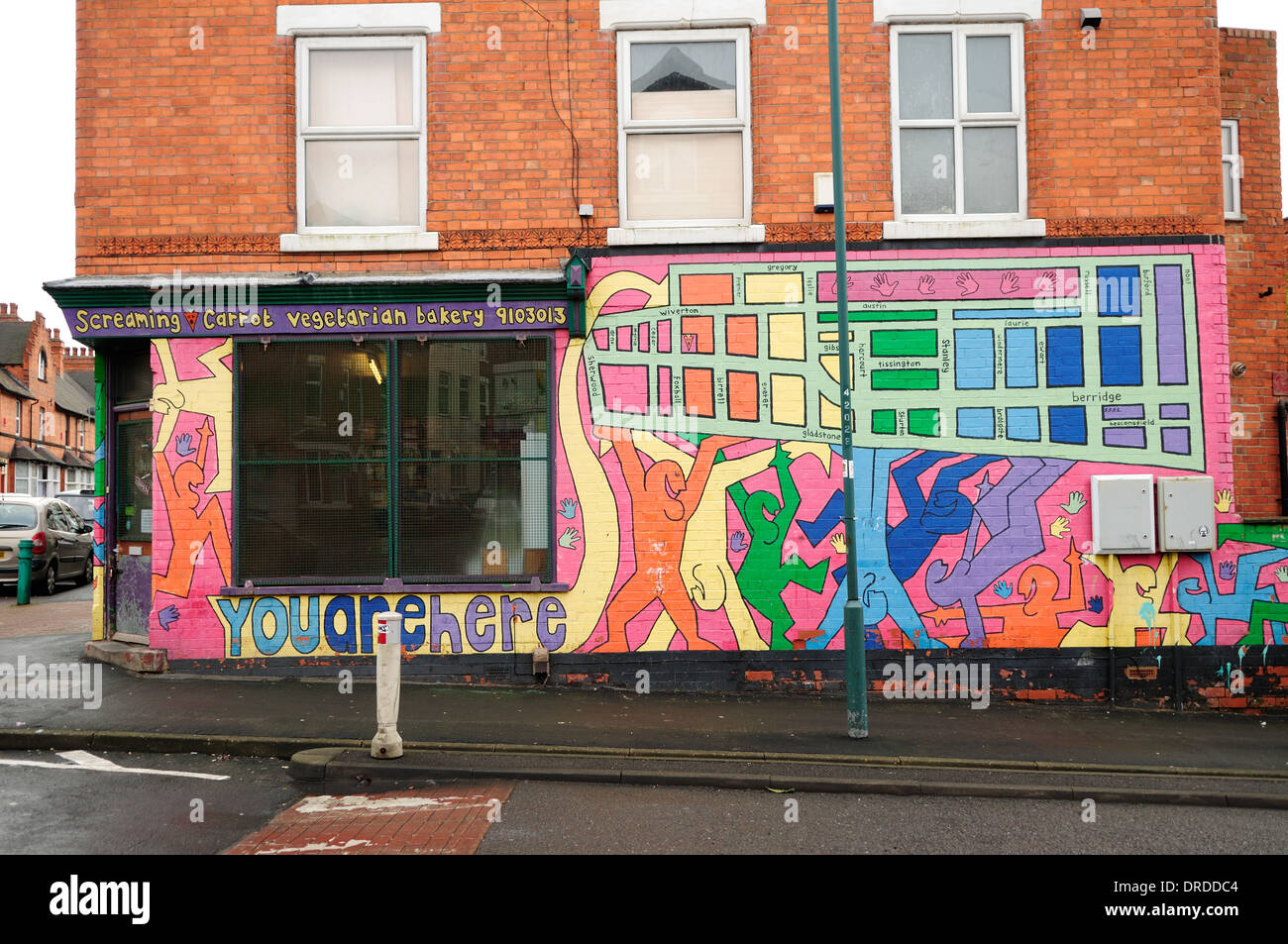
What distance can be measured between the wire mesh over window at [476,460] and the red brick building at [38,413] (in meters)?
37.3

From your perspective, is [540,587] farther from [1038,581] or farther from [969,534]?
[1038,581]

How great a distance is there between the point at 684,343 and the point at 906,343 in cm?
228

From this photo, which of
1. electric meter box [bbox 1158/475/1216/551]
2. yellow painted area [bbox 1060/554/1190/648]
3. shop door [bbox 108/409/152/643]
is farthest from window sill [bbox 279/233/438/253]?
electric meter box [bbox 1158/475/1216/551]

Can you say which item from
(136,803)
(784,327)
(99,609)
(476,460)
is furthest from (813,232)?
(99,609)

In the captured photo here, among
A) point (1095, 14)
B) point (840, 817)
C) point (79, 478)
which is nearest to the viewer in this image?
point (840, 817)

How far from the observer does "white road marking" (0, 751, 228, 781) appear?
6.55 metres

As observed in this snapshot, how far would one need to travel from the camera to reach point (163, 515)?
931 cm

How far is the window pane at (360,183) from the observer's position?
374 inches

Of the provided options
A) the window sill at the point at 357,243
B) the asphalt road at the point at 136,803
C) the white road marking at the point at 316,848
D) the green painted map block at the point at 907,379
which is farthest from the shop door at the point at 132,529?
Result: the green painted map block at the point at 907,379

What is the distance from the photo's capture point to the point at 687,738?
291 inches

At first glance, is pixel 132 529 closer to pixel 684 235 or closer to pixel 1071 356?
pixel 684 235

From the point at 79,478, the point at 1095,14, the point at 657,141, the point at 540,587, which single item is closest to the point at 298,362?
the point at 540,587

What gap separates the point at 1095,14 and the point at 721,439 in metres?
5.69
